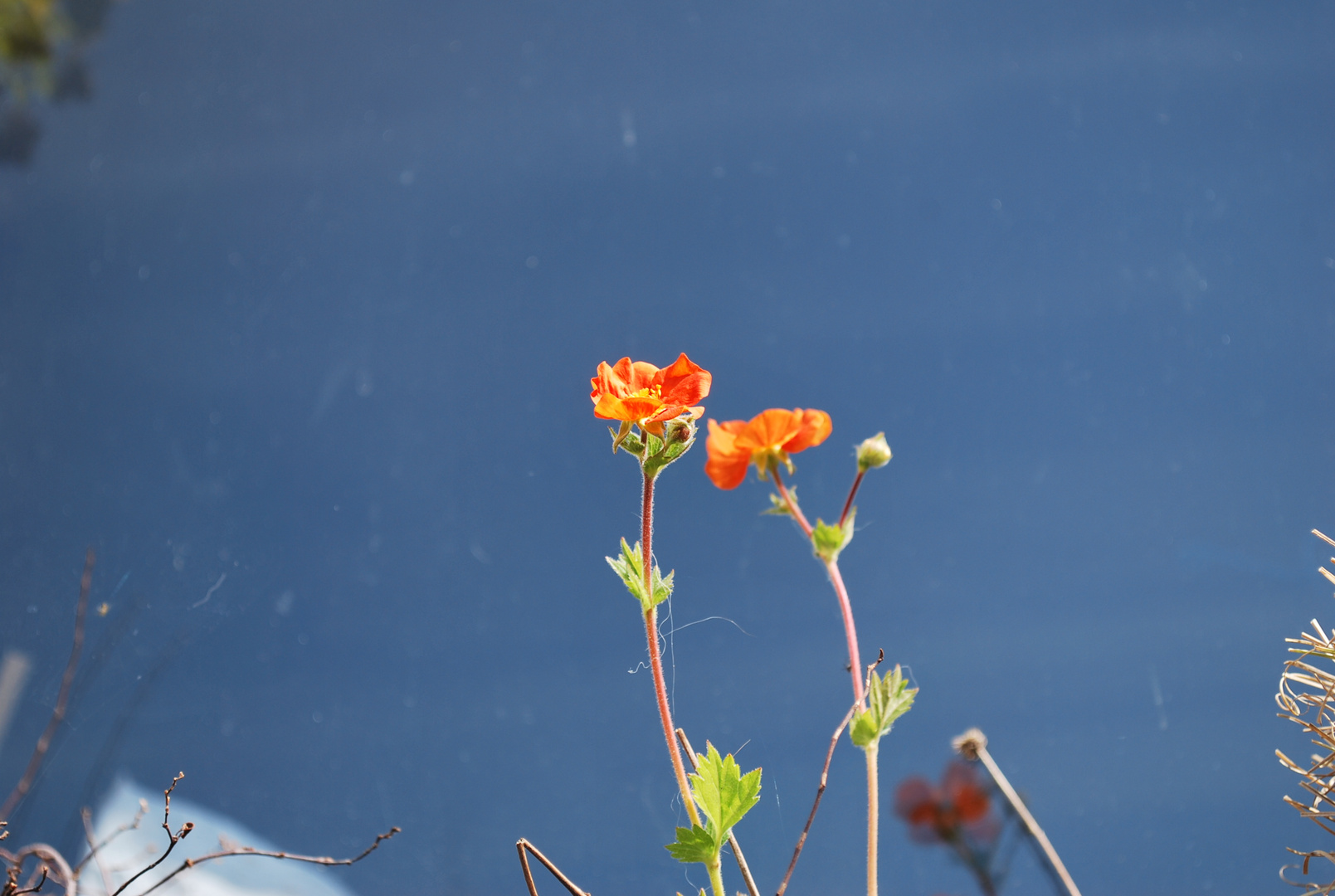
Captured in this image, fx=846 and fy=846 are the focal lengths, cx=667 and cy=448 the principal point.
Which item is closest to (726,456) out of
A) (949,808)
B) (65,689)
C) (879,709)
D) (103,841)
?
(879,709)

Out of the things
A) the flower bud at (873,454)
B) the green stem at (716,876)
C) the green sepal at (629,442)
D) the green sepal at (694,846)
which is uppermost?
the flower bud at (873,454)

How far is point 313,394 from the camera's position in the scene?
2.63 feet

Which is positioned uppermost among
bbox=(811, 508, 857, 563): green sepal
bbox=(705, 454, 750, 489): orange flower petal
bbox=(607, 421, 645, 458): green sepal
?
bbox=(607, 421, 645, 458): green sepal

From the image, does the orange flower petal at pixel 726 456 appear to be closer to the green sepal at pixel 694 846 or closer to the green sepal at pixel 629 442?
the green sepal at pixel 629 442

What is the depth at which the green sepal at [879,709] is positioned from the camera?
37 centimetres

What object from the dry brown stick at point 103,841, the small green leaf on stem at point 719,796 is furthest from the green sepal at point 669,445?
the dry brown stick at point 103,841

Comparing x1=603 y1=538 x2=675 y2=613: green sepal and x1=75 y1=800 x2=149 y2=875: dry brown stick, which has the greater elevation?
x1=603 y1=538 x2=675 y2=613: green sepal

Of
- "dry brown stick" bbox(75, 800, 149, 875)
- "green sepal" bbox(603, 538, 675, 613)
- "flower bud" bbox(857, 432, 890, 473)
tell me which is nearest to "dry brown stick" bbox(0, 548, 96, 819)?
"dry brown stick" bbox(75, 800, 149, 875)

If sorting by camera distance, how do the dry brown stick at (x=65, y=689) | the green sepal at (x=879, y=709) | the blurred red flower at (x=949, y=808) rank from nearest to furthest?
the green sepal at (x=879, y=709), the blurred red flower at (x=949, y=808), the dry brown stick at (x=65, y=689)

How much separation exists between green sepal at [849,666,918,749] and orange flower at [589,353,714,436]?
0.48 feet

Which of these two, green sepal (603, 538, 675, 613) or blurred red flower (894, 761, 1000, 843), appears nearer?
green sepal (603, 538, 675, 613)

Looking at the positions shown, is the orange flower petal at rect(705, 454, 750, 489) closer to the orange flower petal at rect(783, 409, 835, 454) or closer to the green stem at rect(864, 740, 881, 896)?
the orange flower petal at rect(783, 409, 835, 454)

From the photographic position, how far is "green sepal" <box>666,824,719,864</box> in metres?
0.37

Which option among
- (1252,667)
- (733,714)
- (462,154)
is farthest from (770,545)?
(462,154)
